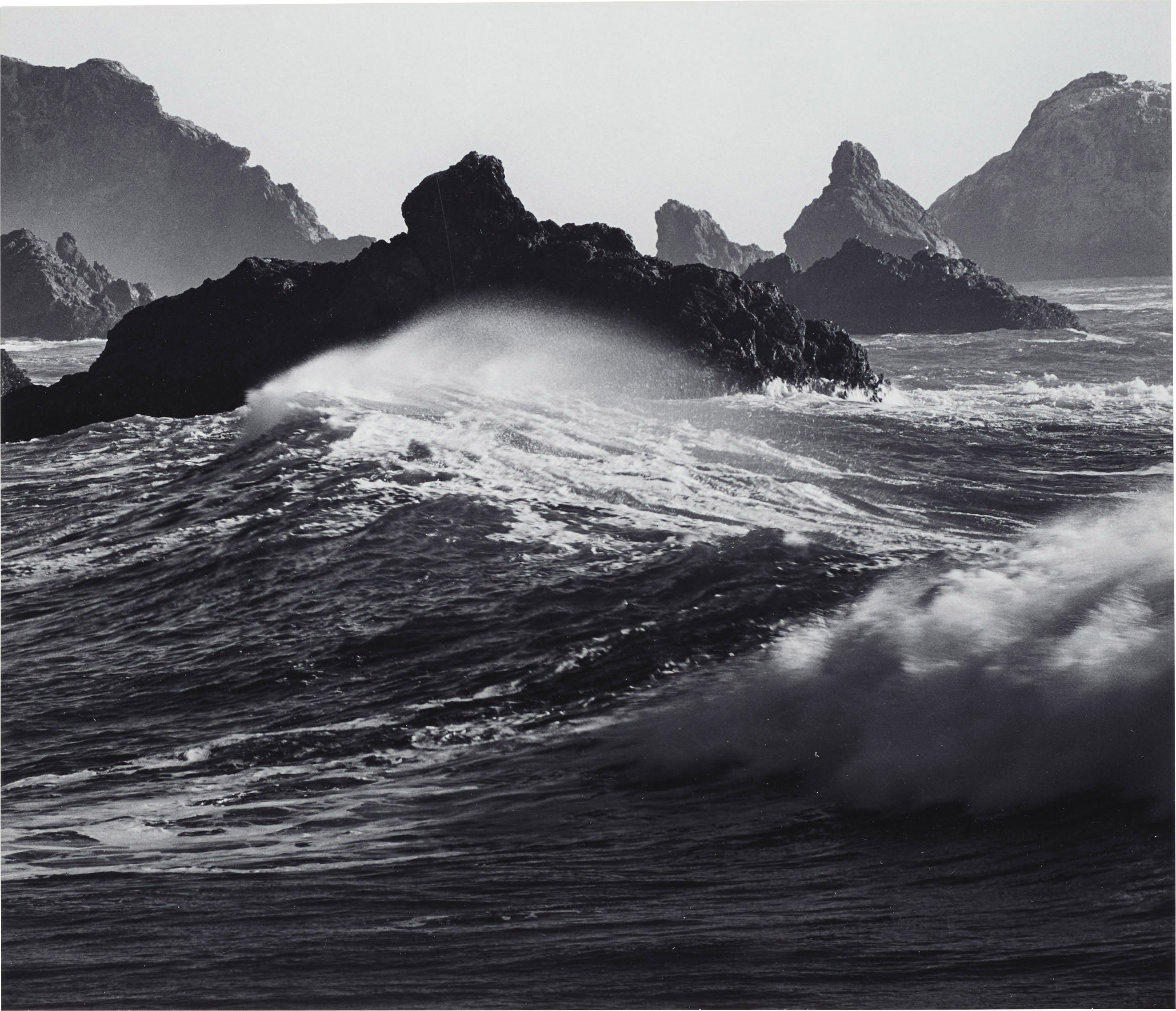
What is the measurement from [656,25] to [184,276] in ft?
188

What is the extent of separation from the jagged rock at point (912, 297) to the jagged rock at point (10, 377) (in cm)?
2555

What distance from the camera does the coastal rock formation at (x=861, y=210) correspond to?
56406mm

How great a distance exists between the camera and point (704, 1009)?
4242mm

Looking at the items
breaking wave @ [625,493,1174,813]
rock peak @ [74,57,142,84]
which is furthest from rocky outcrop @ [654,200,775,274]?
breaking wave @ [625,493,1174,813]

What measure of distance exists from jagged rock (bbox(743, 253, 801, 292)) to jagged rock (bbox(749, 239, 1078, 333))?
15.9 inches

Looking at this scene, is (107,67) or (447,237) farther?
(447,237)

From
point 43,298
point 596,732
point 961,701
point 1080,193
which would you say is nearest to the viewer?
point 961,701

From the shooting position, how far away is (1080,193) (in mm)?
30609

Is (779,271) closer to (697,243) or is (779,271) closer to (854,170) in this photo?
(697,243)

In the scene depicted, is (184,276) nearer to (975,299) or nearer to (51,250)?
(51,250)

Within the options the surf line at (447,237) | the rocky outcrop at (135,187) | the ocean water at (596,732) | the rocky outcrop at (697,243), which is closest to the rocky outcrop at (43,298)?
the rocky outcrop at (135,187)

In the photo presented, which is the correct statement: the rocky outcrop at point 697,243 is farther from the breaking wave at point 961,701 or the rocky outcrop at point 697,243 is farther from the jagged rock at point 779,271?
Answer: the breaking wave at point 961,701

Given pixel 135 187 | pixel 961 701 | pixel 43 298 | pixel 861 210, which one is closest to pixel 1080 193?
pixel 861 210

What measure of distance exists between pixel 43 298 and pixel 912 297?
3080 centimetres
